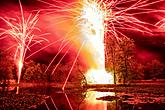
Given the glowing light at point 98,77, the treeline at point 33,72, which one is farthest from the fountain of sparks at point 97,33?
the treeline at point 33,72

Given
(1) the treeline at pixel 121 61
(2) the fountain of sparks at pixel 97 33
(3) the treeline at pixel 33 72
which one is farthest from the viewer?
(3) the treeline at pixel 33 72

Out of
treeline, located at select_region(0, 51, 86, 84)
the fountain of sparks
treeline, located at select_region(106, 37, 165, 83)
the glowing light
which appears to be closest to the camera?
the fountain of sparks

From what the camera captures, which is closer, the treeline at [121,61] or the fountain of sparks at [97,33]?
the fountain of sparks at [97,33]

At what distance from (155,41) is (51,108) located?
7389 cm

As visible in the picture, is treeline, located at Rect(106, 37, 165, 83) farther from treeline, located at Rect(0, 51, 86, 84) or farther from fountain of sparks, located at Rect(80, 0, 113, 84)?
treeline, located at Rect(0, 51, 86, 84)

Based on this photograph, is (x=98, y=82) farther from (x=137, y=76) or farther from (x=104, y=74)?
(x=137, y=76)

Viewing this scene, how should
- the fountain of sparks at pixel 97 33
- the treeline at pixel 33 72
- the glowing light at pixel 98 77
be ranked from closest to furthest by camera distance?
the fountain of sparks at pixel 97 33 → the glowing light at pixel 98 77 → the treeline at pixel 33 72

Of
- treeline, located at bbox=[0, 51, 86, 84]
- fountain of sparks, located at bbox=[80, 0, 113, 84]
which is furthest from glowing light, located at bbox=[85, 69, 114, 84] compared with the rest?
treeline, located at bbox=[0, 51, 86, 84]

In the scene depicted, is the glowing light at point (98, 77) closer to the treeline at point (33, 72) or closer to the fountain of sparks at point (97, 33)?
the fountain of sparks at point (97, 33)

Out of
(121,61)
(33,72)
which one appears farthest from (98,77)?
(33,72)

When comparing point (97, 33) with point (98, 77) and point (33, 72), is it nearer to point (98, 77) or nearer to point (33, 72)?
point (98, 77)

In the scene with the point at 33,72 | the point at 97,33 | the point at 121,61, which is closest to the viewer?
the point at 97,33

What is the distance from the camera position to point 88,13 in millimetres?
44125

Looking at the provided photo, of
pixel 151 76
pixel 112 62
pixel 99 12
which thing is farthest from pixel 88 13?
pixel 151 76
